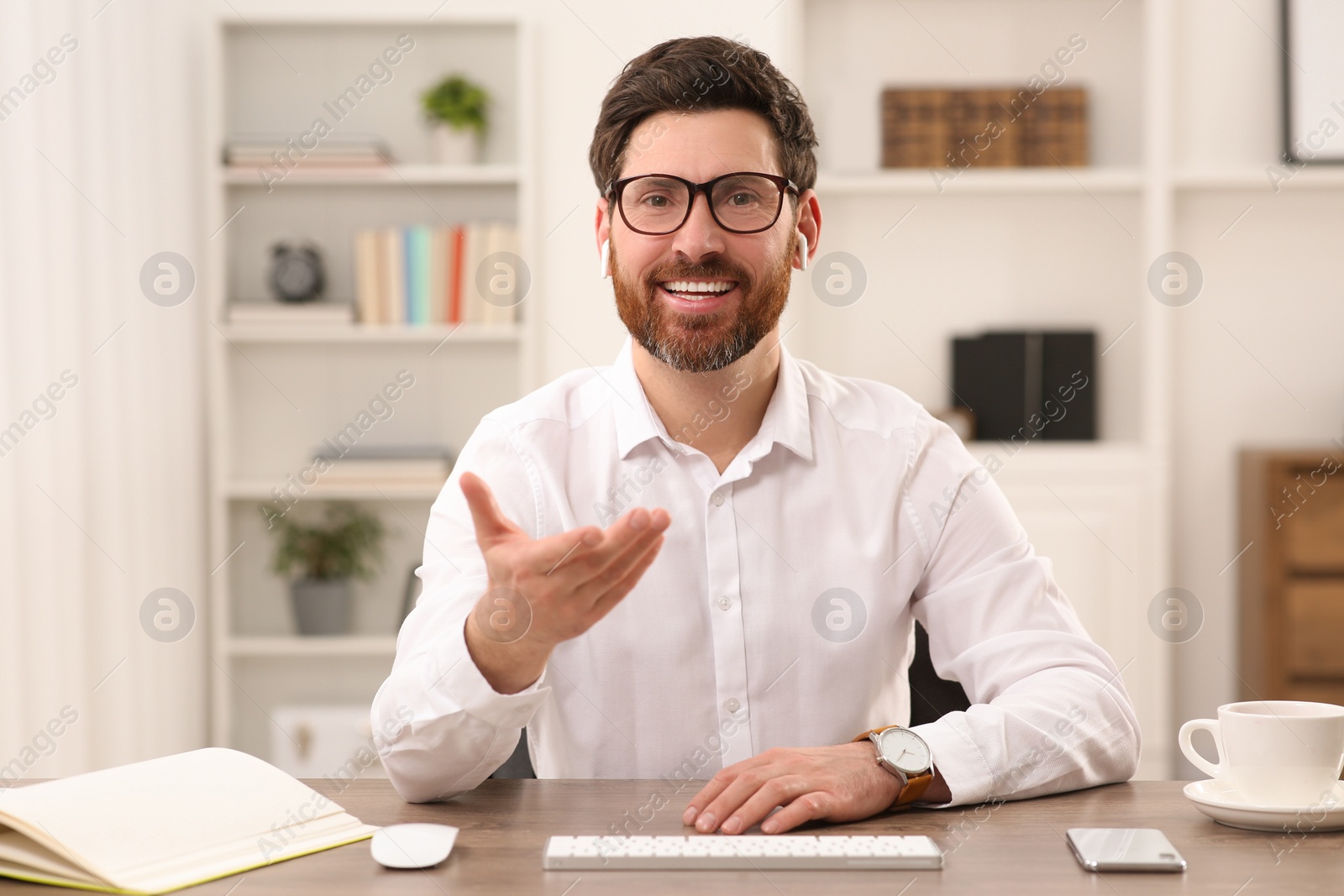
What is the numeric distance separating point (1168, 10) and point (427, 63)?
6.66ft

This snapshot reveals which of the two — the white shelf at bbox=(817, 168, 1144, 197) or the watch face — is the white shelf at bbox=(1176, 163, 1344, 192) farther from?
the watch face

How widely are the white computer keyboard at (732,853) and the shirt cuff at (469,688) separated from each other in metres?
0.20

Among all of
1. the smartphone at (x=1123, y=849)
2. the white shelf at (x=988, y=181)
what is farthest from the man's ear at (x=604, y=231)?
the white shelf at (x=988, y=181)

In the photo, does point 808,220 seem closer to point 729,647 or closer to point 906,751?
point 729,647

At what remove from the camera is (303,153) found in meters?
3.27

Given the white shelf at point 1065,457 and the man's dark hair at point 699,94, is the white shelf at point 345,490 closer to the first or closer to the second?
the white shelf at point 1065,457

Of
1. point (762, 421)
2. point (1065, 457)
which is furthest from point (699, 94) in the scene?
point (1065, 457)

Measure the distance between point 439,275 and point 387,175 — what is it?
0.31 metres

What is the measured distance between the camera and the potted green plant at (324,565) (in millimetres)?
3324

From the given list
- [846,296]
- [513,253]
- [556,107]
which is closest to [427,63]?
[556,107]

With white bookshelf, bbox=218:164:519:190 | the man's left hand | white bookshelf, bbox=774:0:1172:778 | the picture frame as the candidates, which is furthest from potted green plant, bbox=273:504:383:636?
the picture frame

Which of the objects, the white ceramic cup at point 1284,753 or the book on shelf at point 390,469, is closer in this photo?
the white ceramic cup at point 1284,753

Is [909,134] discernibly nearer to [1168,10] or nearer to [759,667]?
[1168,10]

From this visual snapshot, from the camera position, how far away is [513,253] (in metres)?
3.33
